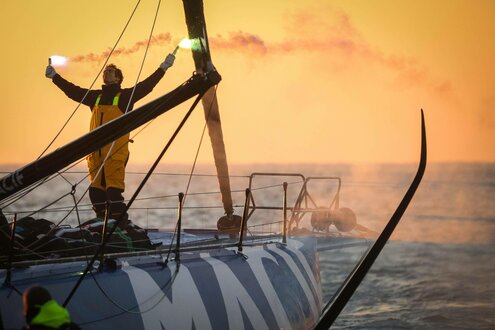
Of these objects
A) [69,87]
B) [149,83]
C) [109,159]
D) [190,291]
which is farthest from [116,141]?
[190,291]

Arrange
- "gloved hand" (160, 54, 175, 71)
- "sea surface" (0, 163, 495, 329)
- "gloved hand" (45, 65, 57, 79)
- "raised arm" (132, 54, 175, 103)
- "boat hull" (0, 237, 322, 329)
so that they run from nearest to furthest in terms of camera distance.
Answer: "boat hull" (0, 237, 322, 329) → "gloved hand" (160, 54, 175, 71) → "raised arm" (132, 54, 175, 103) → "gloved hand" (45, 65, 57, 79) → "sea surface" (0, 163, 495, 329)

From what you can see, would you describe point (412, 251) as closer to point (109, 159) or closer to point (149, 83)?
point (149, 83)

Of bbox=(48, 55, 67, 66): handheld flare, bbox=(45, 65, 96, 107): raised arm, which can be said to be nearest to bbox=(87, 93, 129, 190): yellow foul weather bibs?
bbox=(45, 65, 96, 107): raised arm

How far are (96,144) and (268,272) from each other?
4.58 metres

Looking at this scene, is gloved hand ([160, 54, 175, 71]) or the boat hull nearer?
the boat hull

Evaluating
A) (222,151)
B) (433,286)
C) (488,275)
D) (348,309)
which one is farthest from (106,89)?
(488,275)

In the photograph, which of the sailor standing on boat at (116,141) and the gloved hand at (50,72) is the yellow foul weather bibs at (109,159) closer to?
the sailor standing on boat at (116,141)

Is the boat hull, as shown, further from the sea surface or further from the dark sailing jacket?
the dark sailing jacket

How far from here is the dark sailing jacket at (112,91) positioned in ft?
38.1

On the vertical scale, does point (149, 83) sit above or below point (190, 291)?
above

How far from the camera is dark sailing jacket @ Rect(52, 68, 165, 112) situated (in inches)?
457

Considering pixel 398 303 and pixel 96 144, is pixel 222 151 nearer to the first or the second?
pixel 96 144

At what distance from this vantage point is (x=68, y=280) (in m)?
8.98

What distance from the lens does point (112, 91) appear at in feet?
38.9
